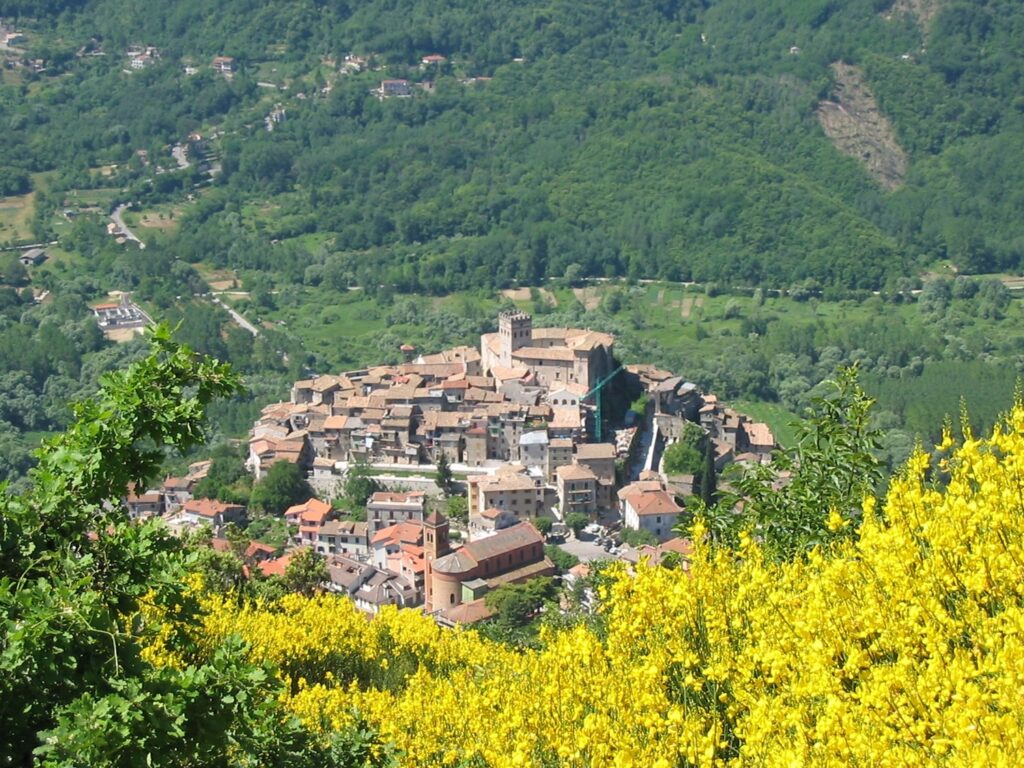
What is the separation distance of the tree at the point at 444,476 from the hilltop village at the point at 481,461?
94 mm

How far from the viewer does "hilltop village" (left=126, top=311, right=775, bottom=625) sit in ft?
102

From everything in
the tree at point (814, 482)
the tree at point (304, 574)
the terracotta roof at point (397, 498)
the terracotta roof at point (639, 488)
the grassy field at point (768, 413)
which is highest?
the tree at point (814, 482)

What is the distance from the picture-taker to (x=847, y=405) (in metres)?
10.7

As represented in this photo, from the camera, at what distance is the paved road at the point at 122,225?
70.1m

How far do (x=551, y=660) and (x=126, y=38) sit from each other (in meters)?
102

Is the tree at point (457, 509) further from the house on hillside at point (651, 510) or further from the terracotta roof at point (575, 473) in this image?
the house on hillside at point (651, 510)

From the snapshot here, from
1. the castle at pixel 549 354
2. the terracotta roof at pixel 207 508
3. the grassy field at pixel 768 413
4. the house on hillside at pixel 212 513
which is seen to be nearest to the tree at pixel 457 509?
the castle at pixel 549 354

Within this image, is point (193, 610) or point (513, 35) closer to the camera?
point (193, 610)

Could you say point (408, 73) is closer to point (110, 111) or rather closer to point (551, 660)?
point (110, 111)

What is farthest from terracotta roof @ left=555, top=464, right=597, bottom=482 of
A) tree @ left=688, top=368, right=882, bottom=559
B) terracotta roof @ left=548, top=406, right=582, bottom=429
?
tree @ left=688, top=368, right=882, bottom=559

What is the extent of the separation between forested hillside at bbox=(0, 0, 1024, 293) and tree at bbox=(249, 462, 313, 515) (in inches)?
1132

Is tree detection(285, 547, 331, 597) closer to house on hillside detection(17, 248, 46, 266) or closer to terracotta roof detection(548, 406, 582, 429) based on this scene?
terracotta roof detection(548, 406, 582, 429)

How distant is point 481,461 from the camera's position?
3762 centimetres

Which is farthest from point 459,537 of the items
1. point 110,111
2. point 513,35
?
point 513,35
